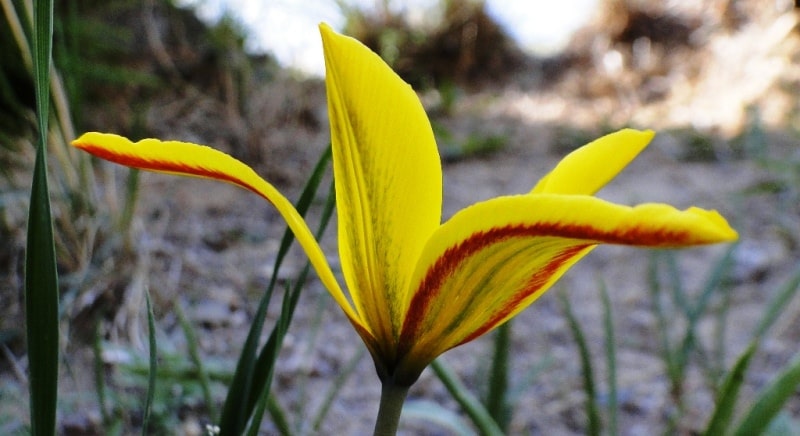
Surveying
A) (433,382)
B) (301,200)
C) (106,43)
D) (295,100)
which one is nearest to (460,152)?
(295,100)

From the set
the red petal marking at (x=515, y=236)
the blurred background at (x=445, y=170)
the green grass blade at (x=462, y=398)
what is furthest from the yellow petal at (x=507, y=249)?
the blurred background at (x=445, y=170)

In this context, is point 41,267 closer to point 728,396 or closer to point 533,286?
point 533,286

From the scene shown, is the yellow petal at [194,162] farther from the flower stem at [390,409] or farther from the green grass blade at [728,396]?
the green grass blade at [728,396]

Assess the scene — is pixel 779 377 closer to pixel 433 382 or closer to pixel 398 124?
pixel 398 124

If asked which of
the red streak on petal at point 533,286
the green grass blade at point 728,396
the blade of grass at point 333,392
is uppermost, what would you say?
the red streak on petal at point 533,286

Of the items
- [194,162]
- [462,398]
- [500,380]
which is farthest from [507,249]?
[500,380]

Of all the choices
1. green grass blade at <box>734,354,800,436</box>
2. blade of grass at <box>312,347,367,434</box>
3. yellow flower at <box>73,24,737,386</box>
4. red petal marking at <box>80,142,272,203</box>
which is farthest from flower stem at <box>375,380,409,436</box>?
blade of grass at <box>312,347,367,434</box>
